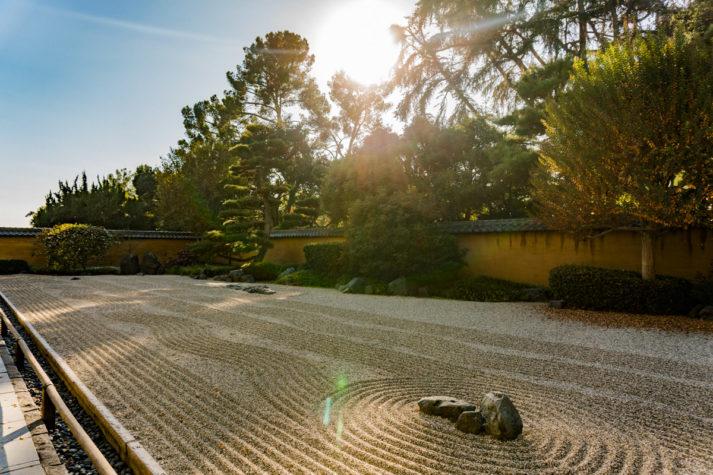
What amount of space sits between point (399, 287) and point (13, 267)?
1726 centimetres

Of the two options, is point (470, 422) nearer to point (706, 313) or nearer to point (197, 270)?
point (706, 313)

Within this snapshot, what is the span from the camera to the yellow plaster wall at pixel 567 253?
32.0 feet

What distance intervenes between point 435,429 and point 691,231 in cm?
976

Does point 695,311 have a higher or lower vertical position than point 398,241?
lower

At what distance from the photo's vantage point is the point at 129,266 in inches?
785

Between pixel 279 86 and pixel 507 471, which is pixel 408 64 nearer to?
pixel 279 86

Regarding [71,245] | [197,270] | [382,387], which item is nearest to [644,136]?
[382,387]

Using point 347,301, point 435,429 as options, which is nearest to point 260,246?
point 347,301

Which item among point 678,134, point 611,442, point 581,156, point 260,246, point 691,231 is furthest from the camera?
point 260,246

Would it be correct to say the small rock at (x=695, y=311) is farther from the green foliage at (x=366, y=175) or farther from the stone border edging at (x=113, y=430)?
the stone border edging at (x=113, y=430)

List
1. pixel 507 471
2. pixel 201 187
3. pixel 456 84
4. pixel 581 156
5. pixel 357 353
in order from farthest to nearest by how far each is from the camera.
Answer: pixel 201 187 < pixel 456 84 < pixel 581 156 < pixel 357 353 < pixel 507 471

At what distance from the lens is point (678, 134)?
307 inches

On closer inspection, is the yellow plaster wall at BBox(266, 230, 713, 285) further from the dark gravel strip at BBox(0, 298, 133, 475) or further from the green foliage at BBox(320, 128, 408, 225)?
the dark gravel strip at BBox(0, 298, 133, 475)

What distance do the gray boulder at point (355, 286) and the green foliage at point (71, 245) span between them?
41.3 ft
